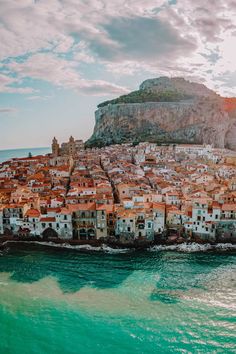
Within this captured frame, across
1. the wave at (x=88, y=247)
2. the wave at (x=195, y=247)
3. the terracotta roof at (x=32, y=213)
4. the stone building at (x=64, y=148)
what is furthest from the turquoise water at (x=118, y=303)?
the stone building at (x=64, y=148)

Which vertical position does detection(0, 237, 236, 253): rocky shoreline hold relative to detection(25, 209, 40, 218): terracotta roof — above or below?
below

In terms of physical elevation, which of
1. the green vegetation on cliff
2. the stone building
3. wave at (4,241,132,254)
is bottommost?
wave at (4,241,132,254)

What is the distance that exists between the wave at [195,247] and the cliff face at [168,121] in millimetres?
83515

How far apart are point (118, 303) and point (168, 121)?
105514mm

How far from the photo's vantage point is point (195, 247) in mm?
34469

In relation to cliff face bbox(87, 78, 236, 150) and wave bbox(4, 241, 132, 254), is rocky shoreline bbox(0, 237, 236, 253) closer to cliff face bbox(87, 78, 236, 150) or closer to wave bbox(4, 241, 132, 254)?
wave bbox(4, 241, 132, 254)

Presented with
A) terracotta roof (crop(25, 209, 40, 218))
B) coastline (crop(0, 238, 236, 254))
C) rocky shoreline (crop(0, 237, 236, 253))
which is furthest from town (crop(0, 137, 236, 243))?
coastline (crop(0, 238, 236, 254))

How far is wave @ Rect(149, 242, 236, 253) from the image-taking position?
34.1m

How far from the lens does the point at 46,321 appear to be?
23344mm

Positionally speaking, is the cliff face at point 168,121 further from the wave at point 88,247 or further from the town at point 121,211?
the wave at point 88,247

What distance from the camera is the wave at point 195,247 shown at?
34125 millimetres

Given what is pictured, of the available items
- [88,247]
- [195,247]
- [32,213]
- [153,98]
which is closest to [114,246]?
[88,247]

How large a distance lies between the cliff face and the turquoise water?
292ft

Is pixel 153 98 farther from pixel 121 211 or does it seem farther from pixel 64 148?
pixel 121 211
